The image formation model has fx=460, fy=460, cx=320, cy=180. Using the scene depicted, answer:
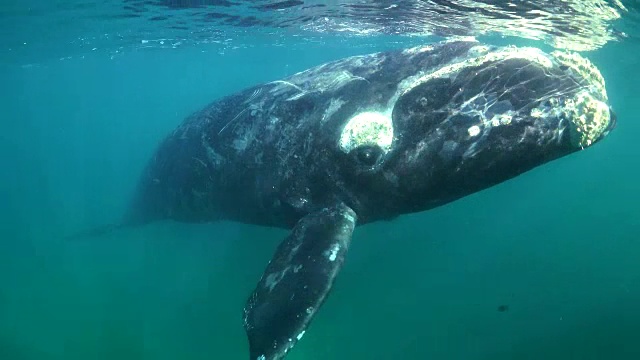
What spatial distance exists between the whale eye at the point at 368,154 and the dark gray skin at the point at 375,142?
0.06 ft

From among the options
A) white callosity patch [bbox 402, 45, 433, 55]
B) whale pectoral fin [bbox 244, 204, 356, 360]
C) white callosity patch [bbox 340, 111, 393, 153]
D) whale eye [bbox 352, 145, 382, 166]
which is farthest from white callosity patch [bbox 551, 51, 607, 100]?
whale pectoral fin [bbox 244, 204, 356, 360]

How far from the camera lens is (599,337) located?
15.5 metres

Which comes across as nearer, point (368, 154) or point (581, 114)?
point (581, 114)

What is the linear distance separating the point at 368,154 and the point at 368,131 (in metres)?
0.37

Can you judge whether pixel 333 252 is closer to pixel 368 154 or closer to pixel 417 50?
pixel 368 154

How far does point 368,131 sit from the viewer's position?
7.46 meters

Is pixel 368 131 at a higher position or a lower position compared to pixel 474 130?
lower

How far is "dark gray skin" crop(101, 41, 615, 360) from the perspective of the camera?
20.4 feet

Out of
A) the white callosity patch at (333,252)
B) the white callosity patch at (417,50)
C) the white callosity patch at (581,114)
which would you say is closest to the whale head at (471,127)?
the white callosity patch at (581,114)

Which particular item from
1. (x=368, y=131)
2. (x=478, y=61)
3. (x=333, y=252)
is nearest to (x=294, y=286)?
(x=333, y=252)

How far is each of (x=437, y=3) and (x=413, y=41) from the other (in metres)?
11.2

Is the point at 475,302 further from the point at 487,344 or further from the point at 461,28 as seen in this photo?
the point at 461,28

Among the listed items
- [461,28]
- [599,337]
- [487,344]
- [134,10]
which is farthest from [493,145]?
[134,10]

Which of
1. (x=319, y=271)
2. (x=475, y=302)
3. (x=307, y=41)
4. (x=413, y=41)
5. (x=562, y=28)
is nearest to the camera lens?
(x=319, y=271)
